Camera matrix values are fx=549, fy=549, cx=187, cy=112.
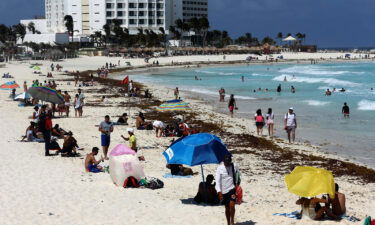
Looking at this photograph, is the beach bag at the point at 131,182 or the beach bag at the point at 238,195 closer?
the beach bag at the point at 238,195

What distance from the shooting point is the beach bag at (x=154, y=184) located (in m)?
13.2

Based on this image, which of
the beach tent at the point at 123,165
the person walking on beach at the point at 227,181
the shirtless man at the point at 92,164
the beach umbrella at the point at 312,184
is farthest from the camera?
the shirtless man at the point at 92,164

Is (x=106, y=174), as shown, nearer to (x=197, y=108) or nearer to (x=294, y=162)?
(x=294, y=162)

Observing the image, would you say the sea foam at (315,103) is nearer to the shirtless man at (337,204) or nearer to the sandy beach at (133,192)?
the sandy beach at (133,192)

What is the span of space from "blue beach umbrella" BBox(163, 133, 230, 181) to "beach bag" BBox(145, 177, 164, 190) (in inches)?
82.5

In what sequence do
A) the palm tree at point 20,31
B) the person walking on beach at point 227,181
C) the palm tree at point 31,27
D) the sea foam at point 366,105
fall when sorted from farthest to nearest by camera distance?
the palm tree at point 31,27 → the palm tree at point 20,31 → the sea foam at point 366,105 → the person walking on beach at point 227,181

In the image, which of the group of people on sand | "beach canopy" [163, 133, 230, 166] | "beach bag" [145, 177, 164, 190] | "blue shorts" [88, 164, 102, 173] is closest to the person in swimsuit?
the group of people on sand

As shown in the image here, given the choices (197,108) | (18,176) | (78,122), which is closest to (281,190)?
(18,176)

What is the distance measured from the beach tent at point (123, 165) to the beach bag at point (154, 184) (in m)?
0.29

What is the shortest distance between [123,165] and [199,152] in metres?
2.83

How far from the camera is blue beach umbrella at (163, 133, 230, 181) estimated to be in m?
10.9

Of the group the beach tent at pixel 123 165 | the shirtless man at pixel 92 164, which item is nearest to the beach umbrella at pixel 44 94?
the shirtless man at pixel 92 164

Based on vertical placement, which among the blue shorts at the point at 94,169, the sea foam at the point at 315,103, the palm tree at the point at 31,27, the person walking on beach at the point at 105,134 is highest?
the palm tree at the point at 31,27

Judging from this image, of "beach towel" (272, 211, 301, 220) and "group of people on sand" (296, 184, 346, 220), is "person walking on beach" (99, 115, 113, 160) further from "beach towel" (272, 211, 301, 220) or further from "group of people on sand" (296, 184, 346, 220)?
"group of people on sand" (296, 184, 346, 220)
